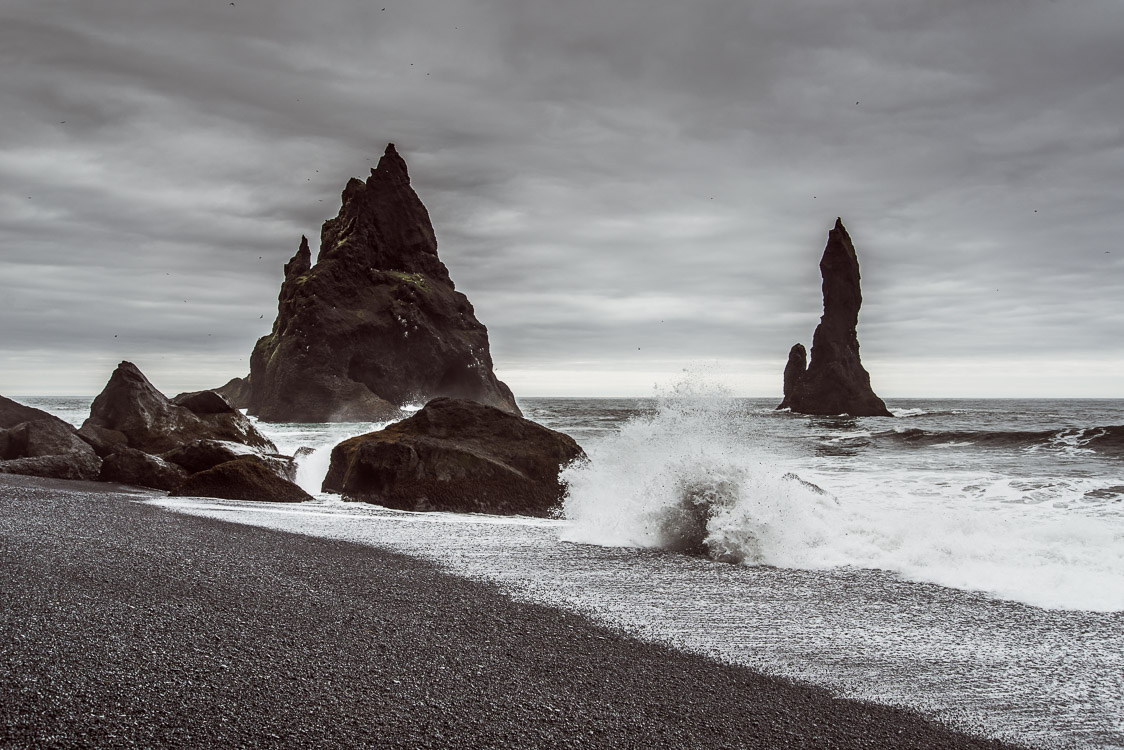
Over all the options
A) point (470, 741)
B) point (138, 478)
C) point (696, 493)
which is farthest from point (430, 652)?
point (138, 478)

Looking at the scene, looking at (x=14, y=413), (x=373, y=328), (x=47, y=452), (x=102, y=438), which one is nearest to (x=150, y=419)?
(x=102, y=438)

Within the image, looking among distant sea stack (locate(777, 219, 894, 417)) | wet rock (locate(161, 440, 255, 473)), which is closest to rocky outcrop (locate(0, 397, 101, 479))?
wet rock (locate(161, 440, 255, 473))

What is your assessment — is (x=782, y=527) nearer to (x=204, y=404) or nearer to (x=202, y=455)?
(x=202, y=455)

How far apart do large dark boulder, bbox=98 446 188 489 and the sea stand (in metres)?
1.91

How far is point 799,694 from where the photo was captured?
10.4ft

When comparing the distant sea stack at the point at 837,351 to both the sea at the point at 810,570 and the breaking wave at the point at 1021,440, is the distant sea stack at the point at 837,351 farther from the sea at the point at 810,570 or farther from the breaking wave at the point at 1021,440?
the sea at the point at 810,570

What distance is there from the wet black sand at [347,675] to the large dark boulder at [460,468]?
4.51m

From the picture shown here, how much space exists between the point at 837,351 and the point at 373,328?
4221 centimetres

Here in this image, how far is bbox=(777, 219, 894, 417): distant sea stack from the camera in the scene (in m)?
66.2

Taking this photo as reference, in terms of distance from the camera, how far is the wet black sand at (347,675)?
2.63 m

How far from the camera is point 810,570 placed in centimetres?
579

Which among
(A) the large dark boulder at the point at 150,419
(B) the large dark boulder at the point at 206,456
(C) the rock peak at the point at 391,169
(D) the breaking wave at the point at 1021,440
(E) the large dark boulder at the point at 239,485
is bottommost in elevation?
(D) the breaking wave at the point at 1021,440

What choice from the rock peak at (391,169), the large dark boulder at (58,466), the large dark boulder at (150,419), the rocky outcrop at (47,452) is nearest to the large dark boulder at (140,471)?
the large dark boulder at (58,466)

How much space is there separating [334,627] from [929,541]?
5.04 m
